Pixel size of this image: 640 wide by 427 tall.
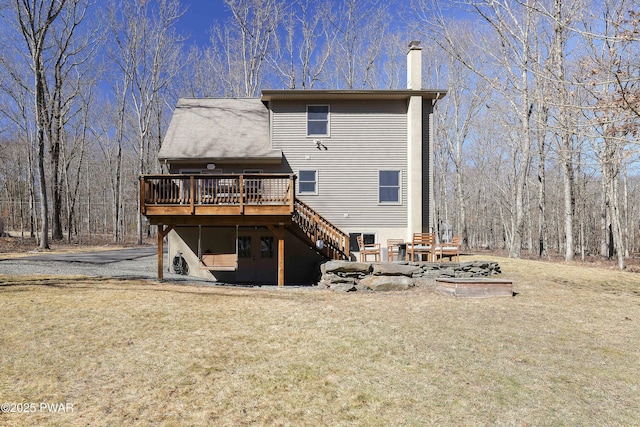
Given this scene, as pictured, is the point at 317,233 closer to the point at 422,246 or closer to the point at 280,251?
the point at 280,251

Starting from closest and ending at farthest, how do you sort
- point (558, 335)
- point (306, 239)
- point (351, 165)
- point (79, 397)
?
point (79, 397) → point (558, 335) → point (306, 239) → point (351, 165)

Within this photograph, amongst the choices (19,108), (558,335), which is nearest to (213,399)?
(558,335)

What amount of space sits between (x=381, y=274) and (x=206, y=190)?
19.4 feet

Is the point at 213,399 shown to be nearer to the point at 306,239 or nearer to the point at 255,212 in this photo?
the point at 255,212

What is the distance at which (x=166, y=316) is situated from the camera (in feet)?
23.1

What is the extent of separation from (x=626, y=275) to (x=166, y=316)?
51.5ft

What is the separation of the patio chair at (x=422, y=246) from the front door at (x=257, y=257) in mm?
5179

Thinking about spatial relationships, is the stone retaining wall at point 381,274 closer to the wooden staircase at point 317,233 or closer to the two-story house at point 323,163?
the wooden staircase at point 317,233

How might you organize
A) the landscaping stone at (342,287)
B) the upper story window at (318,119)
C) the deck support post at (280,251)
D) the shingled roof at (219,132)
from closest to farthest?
the landscaping stone at (342,287)
the deck support post at (280,251)
the shingled roof at (219,132)
the upper story window at (318,119)

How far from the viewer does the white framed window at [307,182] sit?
47.9 ft

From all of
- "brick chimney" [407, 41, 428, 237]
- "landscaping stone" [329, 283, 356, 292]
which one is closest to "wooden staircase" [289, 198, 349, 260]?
"landscaping stone" [329, 283, 356, 292]

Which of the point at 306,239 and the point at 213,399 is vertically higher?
the point at 306,239

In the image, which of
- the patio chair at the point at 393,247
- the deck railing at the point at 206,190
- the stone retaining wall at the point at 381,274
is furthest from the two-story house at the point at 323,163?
the stone retaining wall at the point at 381,274

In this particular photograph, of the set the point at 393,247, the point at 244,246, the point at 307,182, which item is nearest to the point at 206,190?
Answer: the point at 244,246
